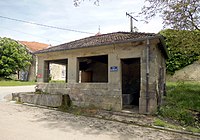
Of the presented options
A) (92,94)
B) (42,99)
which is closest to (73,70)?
(92,94)

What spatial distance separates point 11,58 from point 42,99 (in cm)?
1848

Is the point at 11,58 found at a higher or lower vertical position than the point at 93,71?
higher

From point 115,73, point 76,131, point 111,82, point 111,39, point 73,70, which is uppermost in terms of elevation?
point 111,39

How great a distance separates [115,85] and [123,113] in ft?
4.52

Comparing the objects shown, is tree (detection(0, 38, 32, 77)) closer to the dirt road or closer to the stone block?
the stone block

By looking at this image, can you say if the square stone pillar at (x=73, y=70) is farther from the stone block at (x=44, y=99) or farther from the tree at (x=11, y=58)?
the tree at (x=11, y=58)

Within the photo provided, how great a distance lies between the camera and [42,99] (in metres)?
11.0

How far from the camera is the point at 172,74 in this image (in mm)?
18969

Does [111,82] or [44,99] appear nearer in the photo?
[111,82]

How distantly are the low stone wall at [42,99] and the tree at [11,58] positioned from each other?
51.8ft

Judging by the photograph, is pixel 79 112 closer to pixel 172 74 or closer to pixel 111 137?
pixel 111 137

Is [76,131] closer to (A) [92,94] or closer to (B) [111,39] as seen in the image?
(A) [92,94]

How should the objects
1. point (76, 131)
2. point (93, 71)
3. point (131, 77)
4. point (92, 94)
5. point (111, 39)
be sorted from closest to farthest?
point (76, 131) < point (92, 94) < point (111, 39) < point (131, 77) < point (93, 71)

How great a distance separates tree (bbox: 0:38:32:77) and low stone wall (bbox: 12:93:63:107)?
51.8ft
